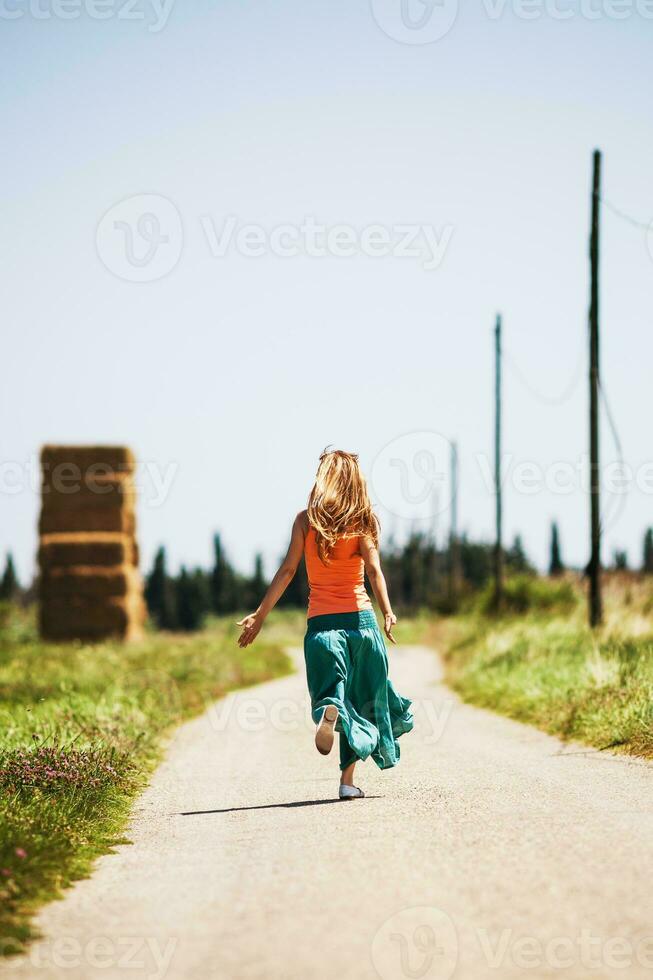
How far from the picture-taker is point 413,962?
145 inches

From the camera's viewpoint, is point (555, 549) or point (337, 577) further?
point (555, 549)

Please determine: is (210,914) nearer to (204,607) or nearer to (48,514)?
(48,514)

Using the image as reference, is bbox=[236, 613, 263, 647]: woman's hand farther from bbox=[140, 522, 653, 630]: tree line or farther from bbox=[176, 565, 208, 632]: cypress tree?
bbox=[176, 565, 208, 632]: cypress tree

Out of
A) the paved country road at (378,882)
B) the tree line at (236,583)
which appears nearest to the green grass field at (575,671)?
the paved country road at (378,882)

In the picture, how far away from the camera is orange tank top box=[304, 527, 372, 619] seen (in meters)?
7.25

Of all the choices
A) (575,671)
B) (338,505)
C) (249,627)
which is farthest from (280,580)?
(575,671)

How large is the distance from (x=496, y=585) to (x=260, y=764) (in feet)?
76.6

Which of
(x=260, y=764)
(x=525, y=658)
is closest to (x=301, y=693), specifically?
(x=525, y=658)

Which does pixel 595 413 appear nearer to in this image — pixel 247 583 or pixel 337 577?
pixel 337 577

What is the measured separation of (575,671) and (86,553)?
16.6 metres

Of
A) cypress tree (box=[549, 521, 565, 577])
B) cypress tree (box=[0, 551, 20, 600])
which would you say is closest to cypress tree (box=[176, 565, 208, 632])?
cypress tree (box=[0, 551, 20, 600])

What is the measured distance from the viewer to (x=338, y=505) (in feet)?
23.6

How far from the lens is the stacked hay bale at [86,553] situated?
27.5 m

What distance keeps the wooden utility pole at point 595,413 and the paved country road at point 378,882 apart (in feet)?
36.4
